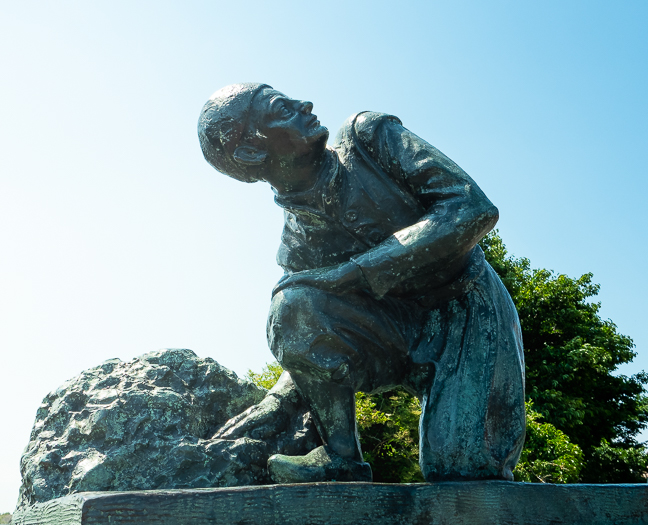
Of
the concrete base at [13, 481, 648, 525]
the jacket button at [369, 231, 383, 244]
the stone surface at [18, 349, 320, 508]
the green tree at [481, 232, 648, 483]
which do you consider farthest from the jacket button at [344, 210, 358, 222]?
the green tree at [481, 232, 648, 483]

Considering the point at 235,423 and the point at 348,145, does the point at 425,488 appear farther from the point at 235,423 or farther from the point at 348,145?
the point at 348,145

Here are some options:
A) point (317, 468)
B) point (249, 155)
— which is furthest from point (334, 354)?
point (249, 155)

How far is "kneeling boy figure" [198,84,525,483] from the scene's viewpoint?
280 centimetres

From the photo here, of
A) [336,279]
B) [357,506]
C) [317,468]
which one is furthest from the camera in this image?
[336,279]

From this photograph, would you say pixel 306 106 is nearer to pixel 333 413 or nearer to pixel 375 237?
pixel 375 237

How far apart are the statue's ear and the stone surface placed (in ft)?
3.30

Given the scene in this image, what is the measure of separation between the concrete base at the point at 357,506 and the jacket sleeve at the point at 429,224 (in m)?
0.88

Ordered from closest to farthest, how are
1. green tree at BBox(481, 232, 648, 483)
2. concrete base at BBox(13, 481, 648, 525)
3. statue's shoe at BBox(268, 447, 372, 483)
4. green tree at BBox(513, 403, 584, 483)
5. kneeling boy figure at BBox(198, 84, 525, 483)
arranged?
1. concrete base at BBox(13, 481, 648, 525)
2. statue's shoe at BBox(268, 447, 372, 483)
3. kneeling boy figure at BBox(198, 84, 525, 483)
4. green tree at BBox(513, 403, 584, 483)
5. green tree at BBox(481, 232, 648, 483)

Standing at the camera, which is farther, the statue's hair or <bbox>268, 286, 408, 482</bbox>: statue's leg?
the statue's hair

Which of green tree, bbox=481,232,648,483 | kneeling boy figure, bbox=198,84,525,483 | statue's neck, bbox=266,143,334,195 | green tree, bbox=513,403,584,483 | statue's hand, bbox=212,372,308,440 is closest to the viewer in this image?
kneeling boy figure, bbox=198,84,525,483

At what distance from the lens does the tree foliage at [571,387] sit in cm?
1465

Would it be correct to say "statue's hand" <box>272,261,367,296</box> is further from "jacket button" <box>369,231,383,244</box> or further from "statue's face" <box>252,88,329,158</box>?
"statue's face" <box>252,88,329,158</box>

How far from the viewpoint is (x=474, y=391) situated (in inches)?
110

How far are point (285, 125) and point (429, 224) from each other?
84 cm
